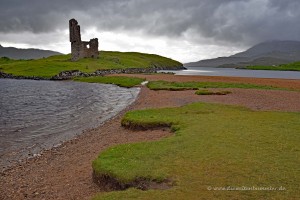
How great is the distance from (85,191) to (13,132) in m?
17.9

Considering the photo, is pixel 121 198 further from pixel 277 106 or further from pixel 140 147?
pixel 277 106

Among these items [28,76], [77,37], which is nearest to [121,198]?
[28,76]

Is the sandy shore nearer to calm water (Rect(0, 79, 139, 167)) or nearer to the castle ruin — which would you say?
calm water (Rect(0, 79, 139, 167))

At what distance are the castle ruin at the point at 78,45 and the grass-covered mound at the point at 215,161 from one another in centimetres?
12355

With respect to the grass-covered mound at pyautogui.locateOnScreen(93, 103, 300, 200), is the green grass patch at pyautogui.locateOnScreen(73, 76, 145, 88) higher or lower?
higher

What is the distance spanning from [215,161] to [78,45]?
134 meters

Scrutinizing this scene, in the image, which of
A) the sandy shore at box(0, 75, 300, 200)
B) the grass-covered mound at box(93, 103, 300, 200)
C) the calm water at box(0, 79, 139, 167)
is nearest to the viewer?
the grass-covered mound at box(93, 103, 300, 200)

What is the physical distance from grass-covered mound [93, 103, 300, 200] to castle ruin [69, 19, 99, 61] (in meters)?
124

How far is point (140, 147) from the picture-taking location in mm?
19406

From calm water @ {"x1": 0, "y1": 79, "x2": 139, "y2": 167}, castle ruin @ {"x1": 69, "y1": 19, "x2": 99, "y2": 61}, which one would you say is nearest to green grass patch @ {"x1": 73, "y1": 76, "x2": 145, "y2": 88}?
calm water @ {"x1": 0, "y1": 79, "x2": 139, "y2": 167}

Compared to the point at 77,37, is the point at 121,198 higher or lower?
lower

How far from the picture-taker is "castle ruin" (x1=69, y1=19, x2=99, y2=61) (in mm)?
140500

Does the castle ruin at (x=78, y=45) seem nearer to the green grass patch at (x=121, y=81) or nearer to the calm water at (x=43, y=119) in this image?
the green grass patch at (x=121, y=81)

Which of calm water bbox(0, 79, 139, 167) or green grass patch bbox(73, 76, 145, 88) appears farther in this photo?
green grass patch bbox(73, 76, 145, 88)
